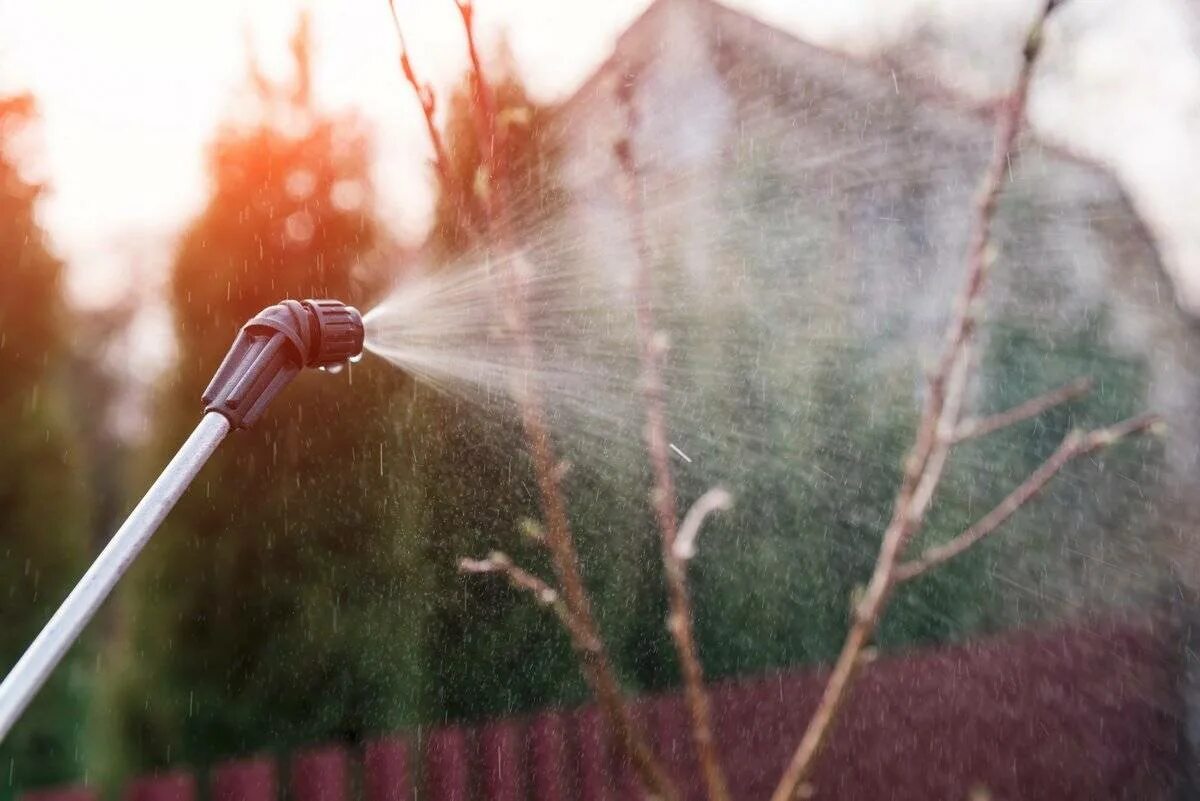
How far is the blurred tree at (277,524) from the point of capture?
7.95ft

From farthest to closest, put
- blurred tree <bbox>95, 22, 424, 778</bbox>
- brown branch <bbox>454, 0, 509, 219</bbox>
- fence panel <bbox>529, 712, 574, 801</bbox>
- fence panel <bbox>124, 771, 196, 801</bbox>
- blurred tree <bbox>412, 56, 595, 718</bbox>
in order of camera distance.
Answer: blurred tree <bbox>412, 56, 595, 718</bbox> → blurred tree <bbox>95, 22, 424, 778</bbox> → fence panel <bbox>529, 712, 574, 801</bbox> → fence panel <bbox>124, 771, 196, 801</bbox> → brown branch <bbox>454, 0, 509, 219</bbox>

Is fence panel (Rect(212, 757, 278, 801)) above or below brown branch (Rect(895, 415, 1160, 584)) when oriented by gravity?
above

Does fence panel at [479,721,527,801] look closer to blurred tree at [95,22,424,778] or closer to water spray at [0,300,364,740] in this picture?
blurred tree at [95,22,424,778]

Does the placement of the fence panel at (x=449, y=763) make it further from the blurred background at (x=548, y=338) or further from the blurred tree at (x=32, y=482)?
the blurred tree at (x=32, y=482)

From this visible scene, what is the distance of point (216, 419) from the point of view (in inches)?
37.0

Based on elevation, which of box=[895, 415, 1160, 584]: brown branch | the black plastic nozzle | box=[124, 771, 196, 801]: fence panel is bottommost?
box=[895, 415, 1160, 584]: brown branch

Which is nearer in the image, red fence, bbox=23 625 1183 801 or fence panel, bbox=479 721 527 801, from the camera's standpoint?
red fence, bbox=23 625 1183 801

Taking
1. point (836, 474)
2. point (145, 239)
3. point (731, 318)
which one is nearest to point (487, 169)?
point (145, 239)

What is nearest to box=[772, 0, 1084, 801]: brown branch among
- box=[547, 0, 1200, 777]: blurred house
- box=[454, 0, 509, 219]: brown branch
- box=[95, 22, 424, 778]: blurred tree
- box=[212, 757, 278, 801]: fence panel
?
box=[454, 0, 509, 219]: brown branch

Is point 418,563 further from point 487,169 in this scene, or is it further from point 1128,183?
point 1128,183

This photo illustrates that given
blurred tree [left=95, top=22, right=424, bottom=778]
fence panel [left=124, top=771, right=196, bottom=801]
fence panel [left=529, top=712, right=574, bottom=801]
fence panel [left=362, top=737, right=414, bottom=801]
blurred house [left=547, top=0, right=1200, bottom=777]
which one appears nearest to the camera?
fence panel [left=124, top=771, right=196, bottom=801]

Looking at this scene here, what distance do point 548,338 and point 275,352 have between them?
81.6 inches

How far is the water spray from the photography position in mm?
762

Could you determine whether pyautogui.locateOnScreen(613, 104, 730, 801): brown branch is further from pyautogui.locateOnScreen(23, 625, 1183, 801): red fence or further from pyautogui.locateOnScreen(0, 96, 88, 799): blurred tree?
pyautogui.locateOnScreen(0, 96, 88, 799): blurred tree
